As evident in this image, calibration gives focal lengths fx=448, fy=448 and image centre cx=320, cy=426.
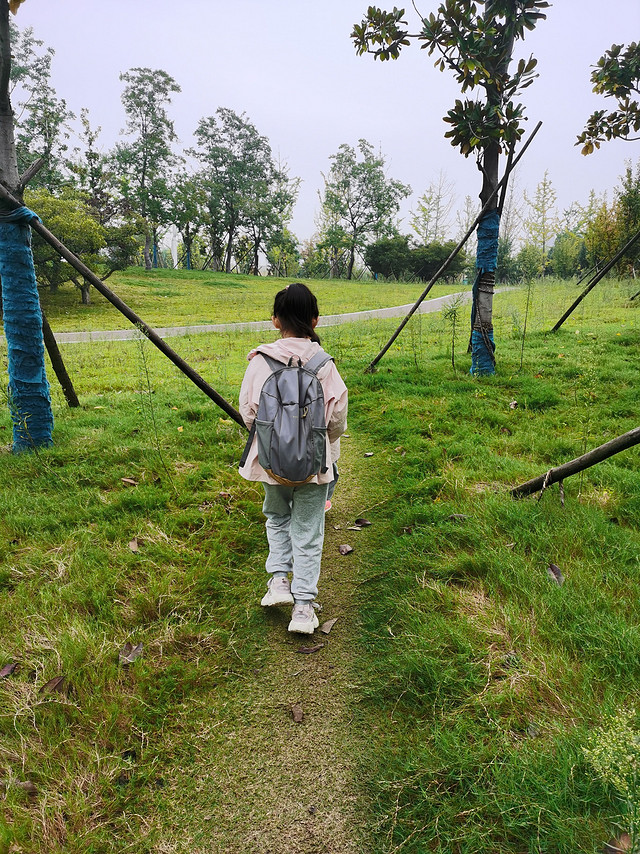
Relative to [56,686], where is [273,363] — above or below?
above

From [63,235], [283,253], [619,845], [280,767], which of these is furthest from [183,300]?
[283,253]

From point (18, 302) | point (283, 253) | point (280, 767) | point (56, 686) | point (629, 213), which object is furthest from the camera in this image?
point (283, 253)

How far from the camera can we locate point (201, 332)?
13.7 m

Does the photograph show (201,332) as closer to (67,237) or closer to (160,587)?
(67,237)

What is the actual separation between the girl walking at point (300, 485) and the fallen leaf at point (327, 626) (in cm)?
9

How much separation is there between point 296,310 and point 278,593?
1.66m

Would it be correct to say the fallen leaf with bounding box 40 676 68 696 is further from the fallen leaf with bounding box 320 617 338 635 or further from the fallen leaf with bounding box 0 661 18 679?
the fallen leaf with bounding box 320 617 338 635

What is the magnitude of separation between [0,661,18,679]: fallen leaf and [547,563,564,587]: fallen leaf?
2.77 m

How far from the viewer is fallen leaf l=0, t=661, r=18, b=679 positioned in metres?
2.08

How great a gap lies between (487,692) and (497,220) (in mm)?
5800

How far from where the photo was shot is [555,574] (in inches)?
99.5

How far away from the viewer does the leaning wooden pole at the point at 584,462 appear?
2283 mm

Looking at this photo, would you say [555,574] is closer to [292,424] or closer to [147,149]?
[292,424]

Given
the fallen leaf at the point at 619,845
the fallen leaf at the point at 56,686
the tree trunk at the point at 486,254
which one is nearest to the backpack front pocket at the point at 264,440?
the fallen leaf at the point at 56,686
